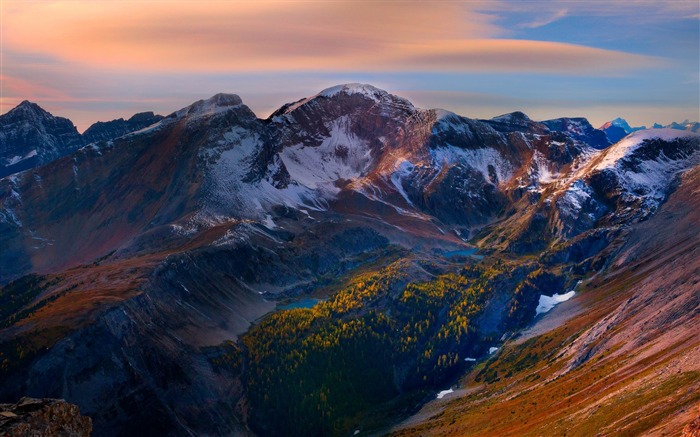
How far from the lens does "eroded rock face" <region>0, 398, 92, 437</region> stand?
144ft

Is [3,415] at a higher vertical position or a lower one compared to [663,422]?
higher

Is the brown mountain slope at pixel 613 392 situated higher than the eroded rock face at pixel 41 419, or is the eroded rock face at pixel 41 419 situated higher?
the eroded rock face at pixel 41 419

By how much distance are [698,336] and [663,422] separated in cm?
5926

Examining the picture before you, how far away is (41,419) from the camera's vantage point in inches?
1801

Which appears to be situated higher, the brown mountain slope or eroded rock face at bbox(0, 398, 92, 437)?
eroded rock face at bbox(0, 398, 92, 437)

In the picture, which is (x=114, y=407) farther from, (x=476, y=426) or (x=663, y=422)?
(x=663, y=422)

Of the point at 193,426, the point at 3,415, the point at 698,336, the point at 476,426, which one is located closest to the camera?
the point at 3,415

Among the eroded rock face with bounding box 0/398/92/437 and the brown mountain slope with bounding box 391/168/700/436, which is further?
the brown mountain slope with bounding box 391/168/700/436

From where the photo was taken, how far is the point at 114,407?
171 metres

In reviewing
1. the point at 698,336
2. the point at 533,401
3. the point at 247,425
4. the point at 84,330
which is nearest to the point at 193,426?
the point at 247,425

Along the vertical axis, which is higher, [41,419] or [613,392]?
[41,419]

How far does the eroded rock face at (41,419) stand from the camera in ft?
144

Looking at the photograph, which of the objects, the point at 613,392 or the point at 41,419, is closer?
the point at 41,419

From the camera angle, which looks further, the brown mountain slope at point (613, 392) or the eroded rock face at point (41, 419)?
the brown mountain slope at point (613, 392)
